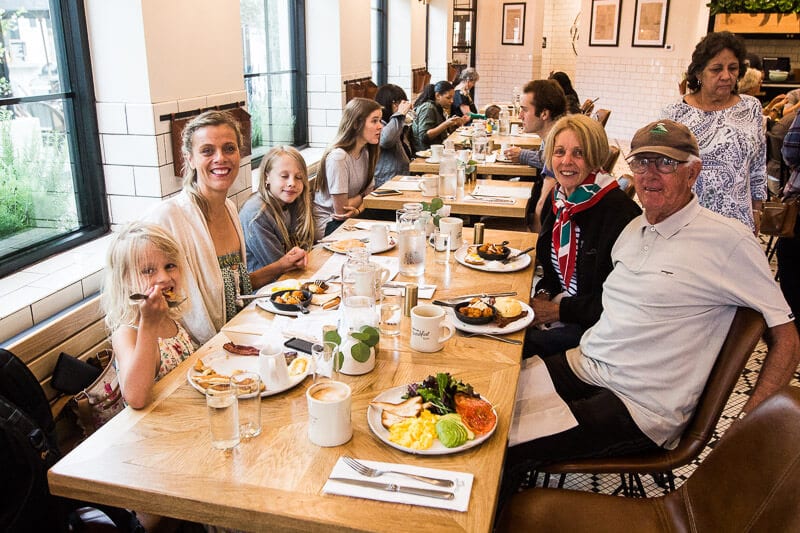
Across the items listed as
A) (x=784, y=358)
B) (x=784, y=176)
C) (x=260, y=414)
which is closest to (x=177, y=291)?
(x=260, y=414)

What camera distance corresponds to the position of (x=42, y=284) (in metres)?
2.40

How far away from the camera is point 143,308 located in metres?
1.59

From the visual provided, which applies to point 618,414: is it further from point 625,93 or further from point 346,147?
point 625,93

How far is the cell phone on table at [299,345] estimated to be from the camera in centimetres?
173

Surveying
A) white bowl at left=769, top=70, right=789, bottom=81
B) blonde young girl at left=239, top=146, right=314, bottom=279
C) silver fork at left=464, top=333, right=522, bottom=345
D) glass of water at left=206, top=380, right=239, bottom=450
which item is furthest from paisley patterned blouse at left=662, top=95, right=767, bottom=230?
white bowl at left=769, top=70, right=789, bottom=81

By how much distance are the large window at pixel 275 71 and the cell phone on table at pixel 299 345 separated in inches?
119

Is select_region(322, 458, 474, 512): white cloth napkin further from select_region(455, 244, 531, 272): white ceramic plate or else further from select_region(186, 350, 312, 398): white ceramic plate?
select_region(455, 244, 531, 272): white ceramic plate

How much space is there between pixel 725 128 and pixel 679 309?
1654mm

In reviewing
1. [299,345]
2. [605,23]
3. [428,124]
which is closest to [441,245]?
[299,345]

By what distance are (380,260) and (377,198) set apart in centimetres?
105

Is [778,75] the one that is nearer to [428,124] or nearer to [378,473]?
[428,124]

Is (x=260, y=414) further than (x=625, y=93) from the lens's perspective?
No

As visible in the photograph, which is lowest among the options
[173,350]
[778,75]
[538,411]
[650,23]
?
[538,411]

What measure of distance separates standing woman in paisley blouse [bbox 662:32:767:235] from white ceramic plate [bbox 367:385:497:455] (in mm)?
2164
